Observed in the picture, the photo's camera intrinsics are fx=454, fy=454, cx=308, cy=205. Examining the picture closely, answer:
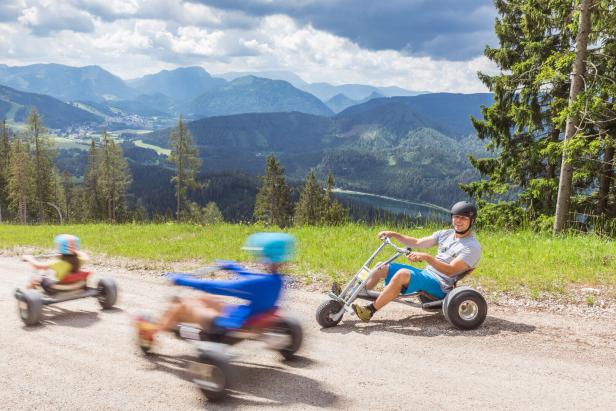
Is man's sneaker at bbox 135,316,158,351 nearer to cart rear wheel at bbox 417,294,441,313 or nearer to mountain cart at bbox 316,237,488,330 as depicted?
mountain cart at bbox 316,237,488,330

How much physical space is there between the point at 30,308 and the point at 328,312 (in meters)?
4.86

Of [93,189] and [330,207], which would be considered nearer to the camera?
[330,207]

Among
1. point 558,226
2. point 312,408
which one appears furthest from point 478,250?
point 558,226

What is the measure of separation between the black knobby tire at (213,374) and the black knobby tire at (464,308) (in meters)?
3.70

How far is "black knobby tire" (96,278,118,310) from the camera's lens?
8.38 m

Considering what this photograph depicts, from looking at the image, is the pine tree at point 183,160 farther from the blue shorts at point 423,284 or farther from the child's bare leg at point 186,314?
the child's bare leg at point 186,314

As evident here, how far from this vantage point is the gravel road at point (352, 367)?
5.05 metres

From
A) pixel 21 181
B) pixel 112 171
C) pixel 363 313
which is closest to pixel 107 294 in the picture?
pixel 363 313

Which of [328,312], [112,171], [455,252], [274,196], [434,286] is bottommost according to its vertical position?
[274,196]

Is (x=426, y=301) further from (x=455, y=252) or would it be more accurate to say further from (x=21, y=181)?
(x=21, y=181)

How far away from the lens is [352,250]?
39.6 feet

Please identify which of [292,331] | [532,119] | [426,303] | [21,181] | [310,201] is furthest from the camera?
[310,201]

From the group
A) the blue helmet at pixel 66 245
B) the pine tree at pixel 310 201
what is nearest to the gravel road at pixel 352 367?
the blue helmet at pixel 66 245

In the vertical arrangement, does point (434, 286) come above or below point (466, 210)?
below
